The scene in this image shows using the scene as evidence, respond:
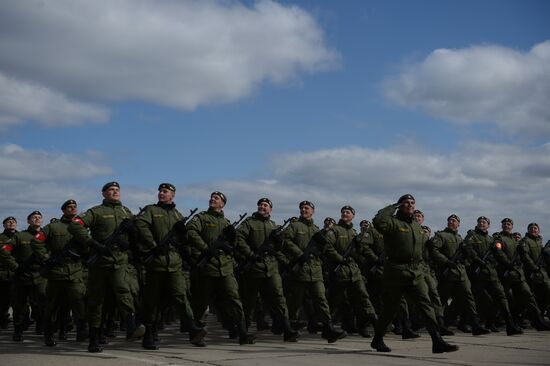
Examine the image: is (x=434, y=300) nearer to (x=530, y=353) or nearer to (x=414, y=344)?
(x=414, y=344)

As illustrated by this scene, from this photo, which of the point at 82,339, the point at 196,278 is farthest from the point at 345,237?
the point at 82,339

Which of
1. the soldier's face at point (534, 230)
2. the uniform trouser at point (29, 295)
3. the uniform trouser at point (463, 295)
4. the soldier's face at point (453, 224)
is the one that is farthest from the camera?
the soldier's face at point (534, 230)

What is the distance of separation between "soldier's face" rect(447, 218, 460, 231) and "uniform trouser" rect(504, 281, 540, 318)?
136cm

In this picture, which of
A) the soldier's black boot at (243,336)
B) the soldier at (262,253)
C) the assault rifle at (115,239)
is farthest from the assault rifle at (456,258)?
the assault rifle at (115,239)

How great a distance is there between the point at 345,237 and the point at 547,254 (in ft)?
15.2

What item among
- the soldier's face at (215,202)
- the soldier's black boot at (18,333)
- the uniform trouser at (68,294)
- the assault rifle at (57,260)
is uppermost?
the soldier's face at (215,202)

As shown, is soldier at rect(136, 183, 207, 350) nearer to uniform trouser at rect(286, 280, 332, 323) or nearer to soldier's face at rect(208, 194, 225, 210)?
soldier's face at rect(208, 194, 225, 210)

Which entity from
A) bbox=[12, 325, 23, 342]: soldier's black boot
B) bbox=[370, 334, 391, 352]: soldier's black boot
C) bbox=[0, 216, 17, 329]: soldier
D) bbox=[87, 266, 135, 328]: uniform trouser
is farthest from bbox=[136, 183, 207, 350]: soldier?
bbox=[0, 216, 17, 329]: soldier

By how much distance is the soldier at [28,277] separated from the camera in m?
11.0

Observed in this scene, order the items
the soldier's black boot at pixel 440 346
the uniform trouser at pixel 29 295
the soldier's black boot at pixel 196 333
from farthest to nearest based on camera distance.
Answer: the uniform trouser at pixel 29 295
the soldier's black boot at pixel 196 333
the soldier's black boot at pixel 440 346

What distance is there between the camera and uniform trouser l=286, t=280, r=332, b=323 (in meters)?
9.82

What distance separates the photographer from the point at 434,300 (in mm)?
10016

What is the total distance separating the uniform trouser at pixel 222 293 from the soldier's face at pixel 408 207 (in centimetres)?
259

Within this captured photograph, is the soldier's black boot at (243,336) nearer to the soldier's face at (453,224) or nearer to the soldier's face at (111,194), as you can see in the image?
the soldier's face at (111,194)
